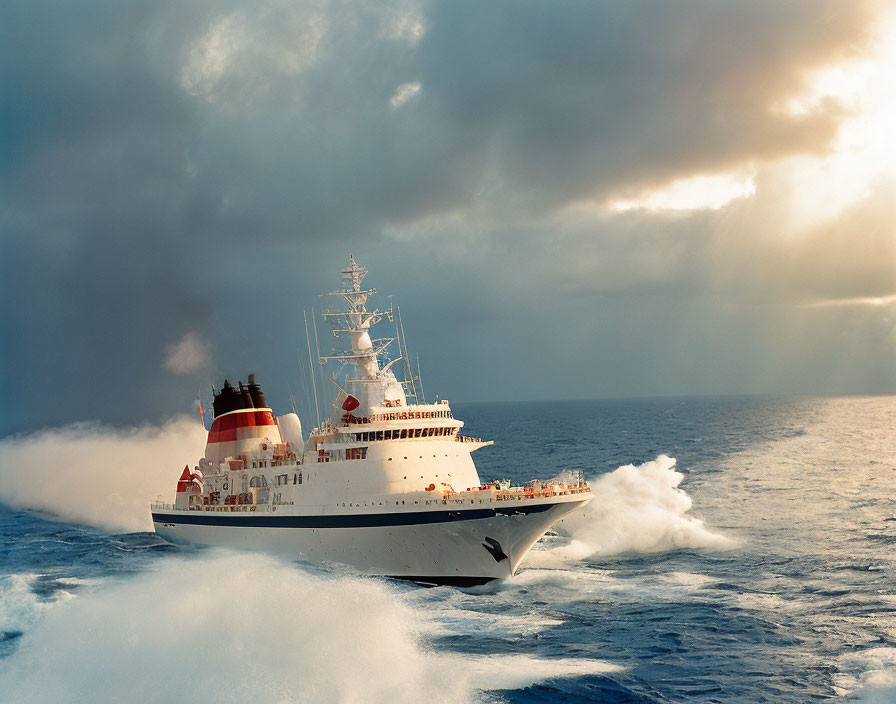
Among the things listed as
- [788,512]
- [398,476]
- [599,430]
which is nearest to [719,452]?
[788,512]

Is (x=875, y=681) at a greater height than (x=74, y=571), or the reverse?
(x=74, y=571)

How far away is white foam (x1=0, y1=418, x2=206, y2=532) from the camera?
202 feet

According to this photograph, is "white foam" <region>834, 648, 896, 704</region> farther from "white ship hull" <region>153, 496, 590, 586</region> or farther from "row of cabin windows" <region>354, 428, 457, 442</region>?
"row of cabin windows" <region>354, 428, 457, 442</region>

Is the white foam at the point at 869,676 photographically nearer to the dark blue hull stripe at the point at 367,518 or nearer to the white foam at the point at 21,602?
the dark blue hull stripe at the point at 367,518

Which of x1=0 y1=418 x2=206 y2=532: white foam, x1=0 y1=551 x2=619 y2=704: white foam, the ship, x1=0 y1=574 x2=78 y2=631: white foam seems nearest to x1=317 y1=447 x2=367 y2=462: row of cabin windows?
the ship

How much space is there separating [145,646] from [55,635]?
3.77 m

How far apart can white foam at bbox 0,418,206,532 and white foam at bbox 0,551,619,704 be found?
3168 cm

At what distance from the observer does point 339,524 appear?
1395 inches

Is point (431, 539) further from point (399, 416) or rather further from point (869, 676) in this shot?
point (869, 676)

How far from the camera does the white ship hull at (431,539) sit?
34062 millimetres

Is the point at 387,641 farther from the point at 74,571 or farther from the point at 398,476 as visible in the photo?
the point at 74,571

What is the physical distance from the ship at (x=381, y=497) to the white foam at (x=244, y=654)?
5.48 metres

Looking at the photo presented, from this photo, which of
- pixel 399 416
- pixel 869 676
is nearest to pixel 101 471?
pixel 399 416

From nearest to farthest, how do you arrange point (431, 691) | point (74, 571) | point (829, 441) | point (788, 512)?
point (431, 691) → point (74, 571) → point (788, 512) → point (829, 441)
